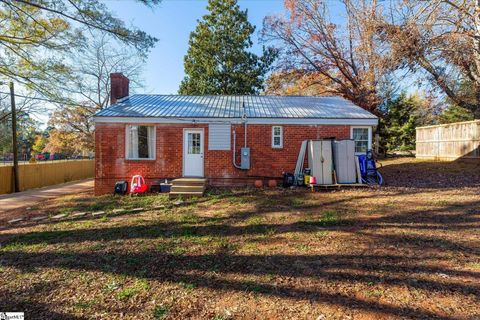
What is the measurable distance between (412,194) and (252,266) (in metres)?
7.34

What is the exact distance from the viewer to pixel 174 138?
10.8 m

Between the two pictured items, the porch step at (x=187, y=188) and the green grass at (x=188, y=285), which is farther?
the porch step at (x=187, y=188)

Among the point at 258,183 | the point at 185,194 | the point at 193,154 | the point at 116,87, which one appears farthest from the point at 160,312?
the point at 116,87

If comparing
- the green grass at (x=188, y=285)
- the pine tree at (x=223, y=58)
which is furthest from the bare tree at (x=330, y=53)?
the green grass at (x=188, y=285)

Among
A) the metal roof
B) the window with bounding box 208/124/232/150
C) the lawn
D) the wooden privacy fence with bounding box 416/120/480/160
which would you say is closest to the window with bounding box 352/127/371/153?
the metal roof

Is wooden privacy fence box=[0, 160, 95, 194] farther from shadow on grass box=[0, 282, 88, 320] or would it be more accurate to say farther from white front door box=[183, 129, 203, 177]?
shadow on grass box=[0, 282, 88, 320]

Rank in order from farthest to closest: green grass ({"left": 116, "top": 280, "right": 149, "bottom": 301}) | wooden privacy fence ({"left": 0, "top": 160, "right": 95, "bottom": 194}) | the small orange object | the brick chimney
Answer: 1. wooden privacy fence ({"left": 0, "top": 160, "right": 95, "bottom": 194})
2. the brick chimney
3. the small orange object
4. green grass ({"left": 116, "top": 280, "right": 149, "bottom": 301})

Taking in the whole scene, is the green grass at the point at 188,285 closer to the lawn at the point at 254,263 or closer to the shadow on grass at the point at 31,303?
the lawn at the point at 254,263

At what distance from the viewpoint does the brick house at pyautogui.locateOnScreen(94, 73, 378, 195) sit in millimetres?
10680

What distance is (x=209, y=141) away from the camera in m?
10.9

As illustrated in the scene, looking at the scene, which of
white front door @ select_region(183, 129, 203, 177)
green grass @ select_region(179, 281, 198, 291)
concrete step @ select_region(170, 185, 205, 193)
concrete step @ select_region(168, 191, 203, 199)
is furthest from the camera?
white front door @ select_region(183, 129, 203, 177)

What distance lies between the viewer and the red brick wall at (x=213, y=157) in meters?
10.7

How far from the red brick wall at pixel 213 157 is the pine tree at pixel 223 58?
14435 millimetres

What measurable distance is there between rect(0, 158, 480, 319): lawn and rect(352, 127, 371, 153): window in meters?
3.85
